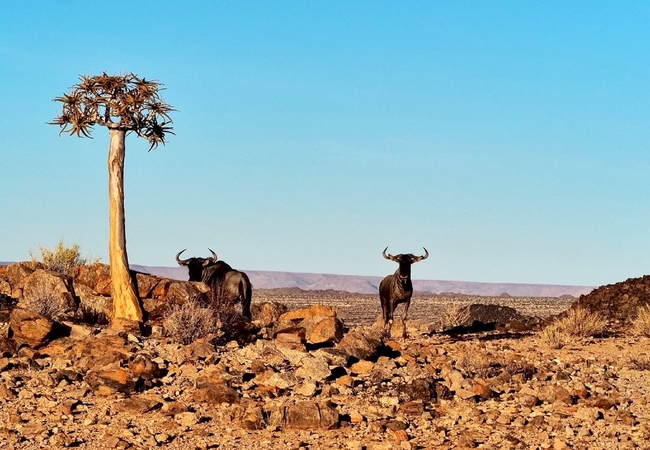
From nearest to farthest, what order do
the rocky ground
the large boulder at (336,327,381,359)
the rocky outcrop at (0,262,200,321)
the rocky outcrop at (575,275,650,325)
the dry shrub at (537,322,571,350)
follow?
1. the rocky ground
2. the large boulder at (336,327,381,359)
3. the dry shrub at (537,322,571,350)
4. the rocky outcrop at (0,262,200,321)
5. the rocky outcrop at (575,275,650,325)

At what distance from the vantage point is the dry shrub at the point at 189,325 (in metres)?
16.0

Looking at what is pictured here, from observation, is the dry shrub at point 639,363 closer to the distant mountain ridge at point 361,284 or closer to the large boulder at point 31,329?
the large boulder at point 31,329

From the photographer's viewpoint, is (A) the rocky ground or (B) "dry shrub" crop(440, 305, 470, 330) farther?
(B) "dry shrub" crop(440, 305, 470, 330)

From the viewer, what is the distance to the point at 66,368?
46.1 feet

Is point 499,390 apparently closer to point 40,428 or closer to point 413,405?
point 413,405

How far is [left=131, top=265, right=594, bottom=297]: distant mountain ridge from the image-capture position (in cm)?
17701

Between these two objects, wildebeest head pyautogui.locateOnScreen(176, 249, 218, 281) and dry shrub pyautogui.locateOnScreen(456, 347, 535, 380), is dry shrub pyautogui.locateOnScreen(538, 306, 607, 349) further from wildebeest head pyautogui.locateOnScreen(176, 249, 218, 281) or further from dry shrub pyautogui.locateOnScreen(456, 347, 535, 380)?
wildebeest head pyautogui.locateOnScreen(176, 249, 218, 281)

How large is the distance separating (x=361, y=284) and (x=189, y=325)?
536 feet

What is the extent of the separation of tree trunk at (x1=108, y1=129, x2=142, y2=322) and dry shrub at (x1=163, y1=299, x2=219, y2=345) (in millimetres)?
3255

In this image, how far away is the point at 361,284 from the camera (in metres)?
179

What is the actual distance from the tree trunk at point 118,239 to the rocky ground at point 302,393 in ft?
8.50

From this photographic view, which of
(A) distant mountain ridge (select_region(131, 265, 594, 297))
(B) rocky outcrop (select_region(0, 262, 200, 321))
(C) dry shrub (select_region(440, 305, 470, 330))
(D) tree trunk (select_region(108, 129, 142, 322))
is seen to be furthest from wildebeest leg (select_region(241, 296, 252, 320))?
(A) distant mountain ridge (select_region(131, 265, 594, 297))

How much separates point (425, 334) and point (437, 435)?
1077 cm

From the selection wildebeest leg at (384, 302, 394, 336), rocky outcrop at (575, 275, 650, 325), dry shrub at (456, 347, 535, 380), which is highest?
rocky outcrop at (575, 275, 650, 325)
